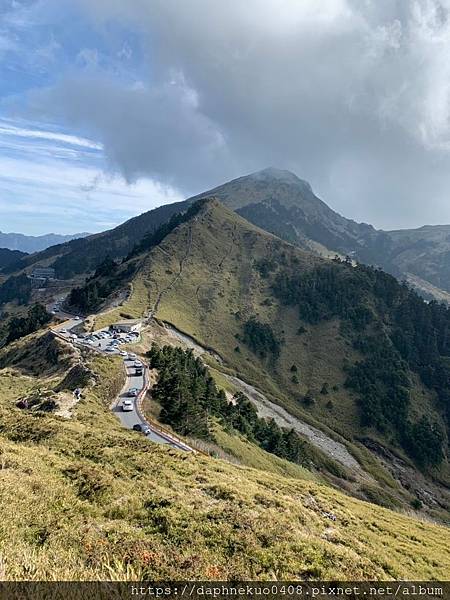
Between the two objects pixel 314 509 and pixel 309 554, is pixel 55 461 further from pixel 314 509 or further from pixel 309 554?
pixel 314 509

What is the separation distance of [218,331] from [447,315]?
12285cm

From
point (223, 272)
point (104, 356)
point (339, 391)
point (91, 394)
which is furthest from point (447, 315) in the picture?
point (91, 394)

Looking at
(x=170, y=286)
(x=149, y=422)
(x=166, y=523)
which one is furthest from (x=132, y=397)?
(x=170, y=286)

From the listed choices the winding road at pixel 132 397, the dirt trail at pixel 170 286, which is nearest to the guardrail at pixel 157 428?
the winding road at pixel 132 397

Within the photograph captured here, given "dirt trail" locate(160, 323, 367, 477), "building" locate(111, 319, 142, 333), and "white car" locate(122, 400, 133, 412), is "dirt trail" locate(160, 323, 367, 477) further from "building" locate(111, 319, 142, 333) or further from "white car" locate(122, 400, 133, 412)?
"white car" locate(122, 400, 133, 412)

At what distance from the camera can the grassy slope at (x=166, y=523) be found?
40.7ft

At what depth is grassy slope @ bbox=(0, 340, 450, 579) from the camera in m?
12.4

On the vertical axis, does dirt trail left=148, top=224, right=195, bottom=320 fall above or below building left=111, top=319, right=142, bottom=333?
above

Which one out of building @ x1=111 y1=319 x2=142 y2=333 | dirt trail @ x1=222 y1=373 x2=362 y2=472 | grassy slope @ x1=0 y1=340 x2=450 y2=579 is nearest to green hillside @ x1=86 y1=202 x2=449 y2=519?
dirt trail @ x1=222 y1=373 x2=362 y2=472

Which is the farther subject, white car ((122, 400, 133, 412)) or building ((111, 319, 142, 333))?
building ((111, 319, 142, 333))

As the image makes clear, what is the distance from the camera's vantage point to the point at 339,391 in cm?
14200

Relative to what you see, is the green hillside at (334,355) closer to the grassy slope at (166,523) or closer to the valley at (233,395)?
the valley at (233,395)

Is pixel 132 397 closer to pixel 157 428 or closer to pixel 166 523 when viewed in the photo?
pixel 157 428

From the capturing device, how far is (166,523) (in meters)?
15.9
